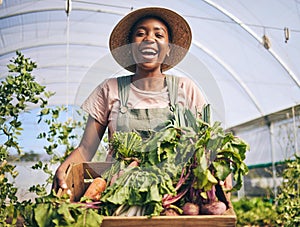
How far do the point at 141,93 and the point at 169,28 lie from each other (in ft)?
1.01

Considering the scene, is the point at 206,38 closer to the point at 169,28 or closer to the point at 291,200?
the point at 291,200

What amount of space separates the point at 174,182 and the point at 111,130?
446 mm

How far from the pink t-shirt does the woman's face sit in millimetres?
100

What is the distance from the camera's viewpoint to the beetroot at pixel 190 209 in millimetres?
1074

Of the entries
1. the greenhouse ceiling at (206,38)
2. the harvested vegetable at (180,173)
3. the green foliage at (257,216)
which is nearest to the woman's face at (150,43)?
the harvested vegetable at (180,173)

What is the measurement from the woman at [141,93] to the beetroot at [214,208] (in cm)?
40

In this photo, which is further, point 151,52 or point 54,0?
point 54,0

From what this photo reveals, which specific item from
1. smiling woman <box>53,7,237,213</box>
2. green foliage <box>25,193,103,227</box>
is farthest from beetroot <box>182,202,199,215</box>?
smiling woman <box>53,7,237,213</box>

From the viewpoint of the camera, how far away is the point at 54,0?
200 inches

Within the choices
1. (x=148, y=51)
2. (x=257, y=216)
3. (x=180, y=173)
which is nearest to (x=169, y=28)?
(x=148, y=51)

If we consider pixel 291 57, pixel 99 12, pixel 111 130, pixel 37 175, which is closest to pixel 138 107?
pixel 111 130

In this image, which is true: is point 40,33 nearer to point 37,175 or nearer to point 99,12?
point 99,12

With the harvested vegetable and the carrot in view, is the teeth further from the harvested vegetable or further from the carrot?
the carrot

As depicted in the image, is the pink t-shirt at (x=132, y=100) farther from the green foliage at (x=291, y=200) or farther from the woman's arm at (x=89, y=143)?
the green foliage at (x=291, y=200)
